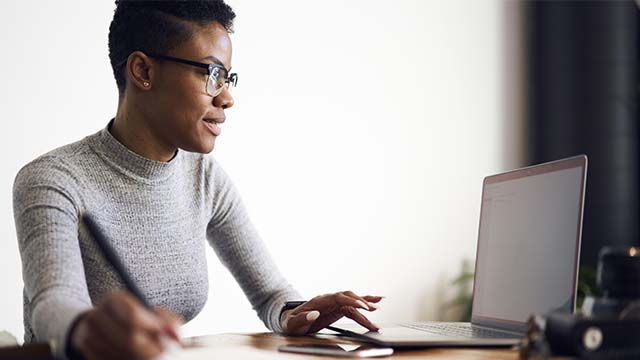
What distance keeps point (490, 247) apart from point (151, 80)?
710 millimetres

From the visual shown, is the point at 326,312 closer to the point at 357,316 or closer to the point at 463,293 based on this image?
the point at 357,316

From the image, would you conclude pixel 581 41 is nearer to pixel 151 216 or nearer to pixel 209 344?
pixel 151 216

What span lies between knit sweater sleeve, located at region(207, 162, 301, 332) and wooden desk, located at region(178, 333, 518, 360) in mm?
344

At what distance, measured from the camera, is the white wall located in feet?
7.47

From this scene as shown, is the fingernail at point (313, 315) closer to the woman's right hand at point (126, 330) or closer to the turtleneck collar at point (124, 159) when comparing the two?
the turtleneck collar at point (124, 159)

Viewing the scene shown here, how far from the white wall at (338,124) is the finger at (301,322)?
1.05 meters

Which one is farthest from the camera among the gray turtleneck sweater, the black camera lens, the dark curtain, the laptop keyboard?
the dark curtain

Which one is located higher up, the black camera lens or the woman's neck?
the woman's neck

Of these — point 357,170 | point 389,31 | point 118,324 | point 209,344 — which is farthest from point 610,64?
point 118,324

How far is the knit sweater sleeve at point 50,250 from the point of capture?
40.5 inches

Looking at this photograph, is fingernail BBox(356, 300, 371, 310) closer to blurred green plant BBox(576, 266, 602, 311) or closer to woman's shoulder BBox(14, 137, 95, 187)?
woman's shoulder BBox(14, 137, 95, 187)

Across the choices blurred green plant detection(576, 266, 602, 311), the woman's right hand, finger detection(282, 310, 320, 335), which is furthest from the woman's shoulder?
blurred green plant detection(576, 266, 602, 311)

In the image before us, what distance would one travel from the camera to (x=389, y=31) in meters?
3.24

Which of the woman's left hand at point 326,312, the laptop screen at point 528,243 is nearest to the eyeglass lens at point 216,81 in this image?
the woman's left hand at point 326,312
